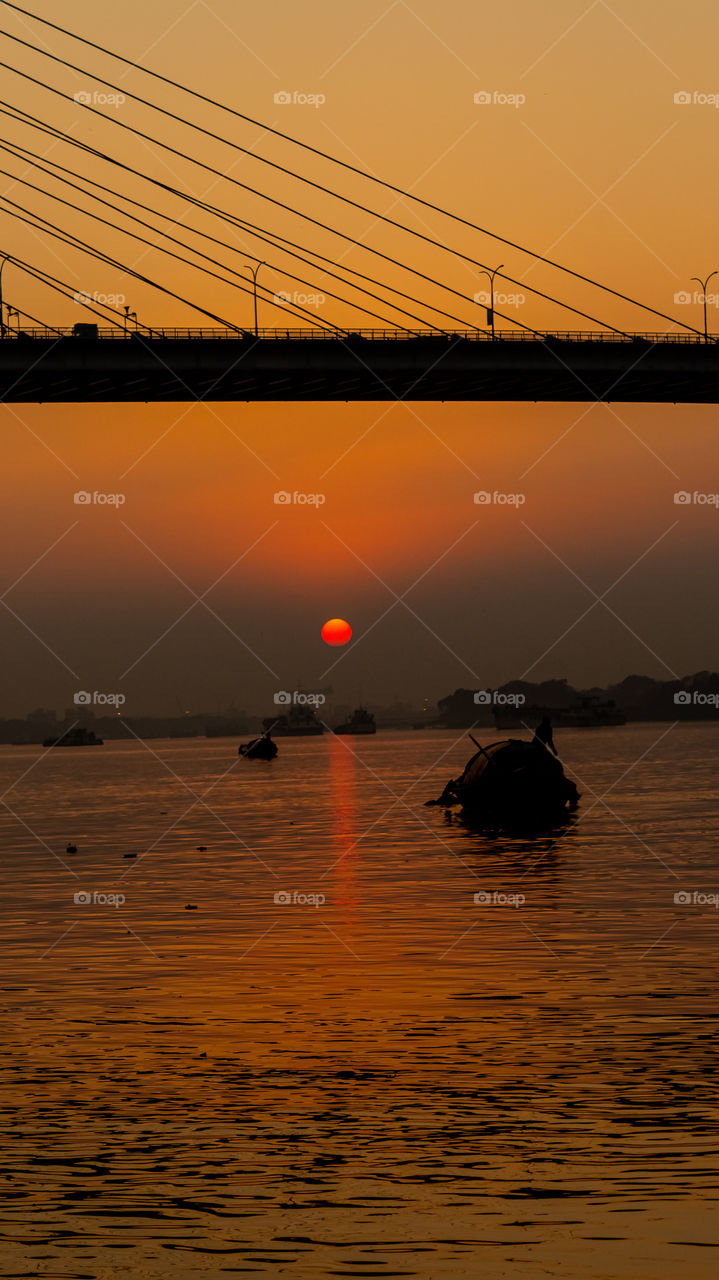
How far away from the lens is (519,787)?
6038 centimetres

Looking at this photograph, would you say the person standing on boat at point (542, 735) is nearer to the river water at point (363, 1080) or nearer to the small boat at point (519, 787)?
the small boat at point (519, 787)

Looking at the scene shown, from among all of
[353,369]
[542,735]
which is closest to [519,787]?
[542,735]

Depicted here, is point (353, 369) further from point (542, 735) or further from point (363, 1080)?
point (363, 1080)

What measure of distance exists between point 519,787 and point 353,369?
1215 inches

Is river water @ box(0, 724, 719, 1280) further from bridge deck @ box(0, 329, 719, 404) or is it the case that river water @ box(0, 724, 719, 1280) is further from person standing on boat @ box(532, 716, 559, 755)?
bridge deck @ box(0, 329, 719, 404)

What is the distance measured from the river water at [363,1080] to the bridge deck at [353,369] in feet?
150

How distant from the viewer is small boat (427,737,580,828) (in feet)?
198

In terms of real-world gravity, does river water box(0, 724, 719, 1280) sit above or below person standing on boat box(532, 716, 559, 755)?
below

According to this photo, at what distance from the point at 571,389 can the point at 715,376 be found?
7.55 metres

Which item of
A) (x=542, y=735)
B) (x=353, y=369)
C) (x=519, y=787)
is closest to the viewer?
(x=519, y=787)

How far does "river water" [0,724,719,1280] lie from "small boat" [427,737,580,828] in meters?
21.8

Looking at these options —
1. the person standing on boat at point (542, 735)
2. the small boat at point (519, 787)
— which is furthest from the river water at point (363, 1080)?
the small boat at point (519, 787)

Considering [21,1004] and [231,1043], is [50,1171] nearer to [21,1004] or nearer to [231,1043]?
[231,1043]

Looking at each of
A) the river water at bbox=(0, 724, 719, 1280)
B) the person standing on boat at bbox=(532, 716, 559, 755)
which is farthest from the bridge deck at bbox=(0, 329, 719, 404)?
the river water at bbox=(0, 724, 719, 1280)
